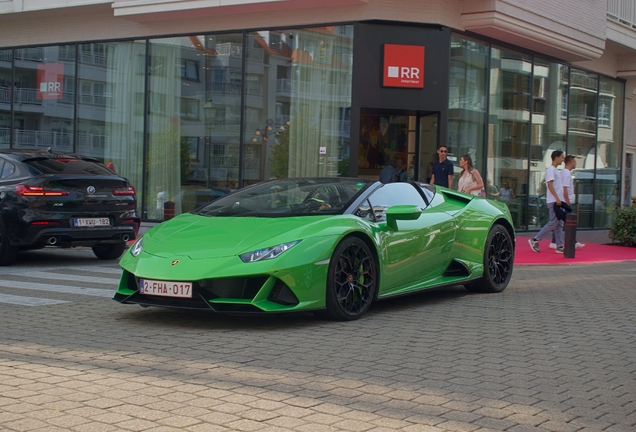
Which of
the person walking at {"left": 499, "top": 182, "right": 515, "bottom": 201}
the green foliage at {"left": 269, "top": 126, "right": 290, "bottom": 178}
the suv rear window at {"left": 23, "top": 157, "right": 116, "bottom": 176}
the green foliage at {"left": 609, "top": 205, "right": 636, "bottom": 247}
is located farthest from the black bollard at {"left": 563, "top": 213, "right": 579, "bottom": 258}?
the suv rear window at {"left": 23, "top": 157, "right": 116, "bottom": 176}

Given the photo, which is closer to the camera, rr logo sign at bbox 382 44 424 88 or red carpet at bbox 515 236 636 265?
red carpet at bbox 515 236 636 265

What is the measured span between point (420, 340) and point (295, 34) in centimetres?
1261

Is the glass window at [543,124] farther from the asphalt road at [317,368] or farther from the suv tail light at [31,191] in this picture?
the suv tail light at [31,191]

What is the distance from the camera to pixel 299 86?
17812 mm

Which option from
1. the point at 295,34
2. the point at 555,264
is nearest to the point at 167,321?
the point at 555,264

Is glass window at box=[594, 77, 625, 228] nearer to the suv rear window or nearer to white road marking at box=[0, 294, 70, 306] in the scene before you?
the suv rear window

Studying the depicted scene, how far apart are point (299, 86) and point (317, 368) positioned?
13.4m

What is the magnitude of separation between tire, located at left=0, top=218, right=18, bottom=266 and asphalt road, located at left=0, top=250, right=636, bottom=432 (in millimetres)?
2591

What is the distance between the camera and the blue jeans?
590 inches

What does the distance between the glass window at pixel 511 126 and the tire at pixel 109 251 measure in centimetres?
1005

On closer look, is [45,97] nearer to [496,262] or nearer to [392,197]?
[496,262]

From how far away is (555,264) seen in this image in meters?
13.5

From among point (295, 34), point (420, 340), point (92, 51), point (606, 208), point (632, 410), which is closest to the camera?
point (632, 410)

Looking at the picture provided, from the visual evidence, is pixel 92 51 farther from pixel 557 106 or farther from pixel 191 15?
pixel 557 106
